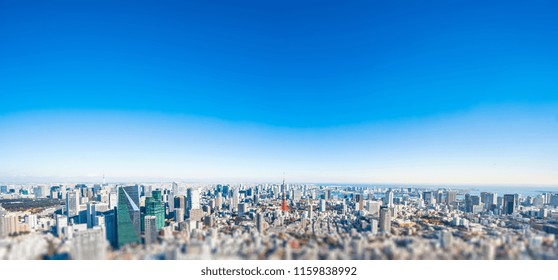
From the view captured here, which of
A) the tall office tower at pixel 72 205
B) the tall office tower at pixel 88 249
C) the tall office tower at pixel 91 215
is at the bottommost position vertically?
the tall office tower at pixel 72 205

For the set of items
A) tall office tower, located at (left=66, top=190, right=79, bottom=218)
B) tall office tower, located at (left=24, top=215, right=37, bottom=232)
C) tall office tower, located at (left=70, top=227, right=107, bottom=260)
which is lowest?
tall office tower, located at (left=66, top=190, right=79, bottom=218)

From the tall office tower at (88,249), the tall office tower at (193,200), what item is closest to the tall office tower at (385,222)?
the tall office tower at (88,249)

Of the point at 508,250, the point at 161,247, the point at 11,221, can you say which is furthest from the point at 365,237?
the point at 11,221

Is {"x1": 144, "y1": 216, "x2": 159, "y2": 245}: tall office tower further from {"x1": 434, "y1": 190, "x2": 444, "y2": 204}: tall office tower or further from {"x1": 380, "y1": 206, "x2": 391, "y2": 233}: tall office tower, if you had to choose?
{"x1": 434, "y1": 190, "x2": 444, "y2": 204}: tall office tower

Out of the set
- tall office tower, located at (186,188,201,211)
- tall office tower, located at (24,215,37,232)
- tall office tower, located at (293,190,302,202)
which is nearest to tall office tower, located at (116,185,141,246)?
tall office tower, located at (24,215,37,232)

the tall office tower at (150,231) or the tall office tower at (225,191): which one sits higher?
the tall office tower at (150,231)

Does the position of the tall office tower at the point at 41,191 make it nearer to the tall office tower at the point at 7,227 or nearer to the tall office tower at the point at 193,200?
the tall office tower at the point at 193,200

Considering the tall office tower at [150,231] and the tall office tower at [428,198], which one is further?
the tall office tower at [428,198]

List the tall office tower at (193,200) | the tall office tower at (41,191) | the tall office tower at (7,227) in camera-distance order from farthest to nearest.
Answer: the tall office tower at (41,191)
the tall office tower at (193,200)
the tall office tower at (7,227)
